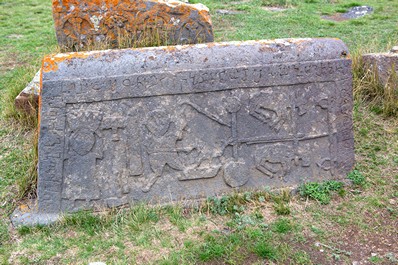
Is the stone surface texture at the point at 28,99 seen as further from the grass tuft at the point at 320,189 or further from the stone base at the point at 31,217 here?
the grass tuft at the point at 320,189

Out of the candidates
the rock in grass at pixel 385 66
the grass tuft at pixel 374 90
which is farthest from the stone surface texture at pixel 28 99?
the rock in grass at pixel 385 66

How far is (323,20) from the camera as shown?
26.7 ft

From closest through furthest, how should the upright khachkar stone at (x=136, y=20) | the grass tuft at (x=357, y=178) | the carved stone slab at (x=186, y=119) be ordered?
the carved stone slab at (x=186, y=119) < the grass tuft at (x=357, y=178) < the upright khachkar stone at (x=136, y=20)

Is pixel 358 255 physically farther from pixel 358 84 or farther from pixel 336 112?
pixel 358 84

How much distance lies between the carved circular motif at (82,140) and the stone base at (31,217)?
541 mm

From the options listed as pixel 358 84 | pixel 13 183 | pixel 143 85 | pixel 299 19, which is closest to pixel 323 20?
pixel 299 19

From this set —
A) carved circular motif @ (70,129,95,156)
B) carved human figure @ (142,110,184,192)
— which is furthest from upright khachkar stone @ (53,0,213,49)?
carved circular motif @ (70,129,95,156)

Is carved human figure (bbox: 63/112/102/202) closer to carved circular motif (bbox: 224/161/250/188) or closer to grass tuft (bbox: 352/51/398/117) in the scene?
carved circular motif (bbox: 224/161/250/188)

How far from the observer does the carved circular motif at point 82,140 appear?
3.45 m

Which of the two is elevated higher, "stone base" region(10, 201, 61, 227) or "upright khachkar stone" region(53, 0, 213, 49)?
"upright khachkar stone" region(53, 0, 213, 49)

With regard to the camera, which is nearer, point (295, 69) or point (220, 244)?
point (220, 244)

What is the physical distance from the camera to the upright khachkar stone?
5352mm

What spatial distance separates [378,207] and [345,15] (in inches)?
239

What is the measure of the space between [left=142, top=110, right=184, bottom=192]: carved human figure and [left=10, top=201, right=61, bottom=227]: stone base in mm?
733
